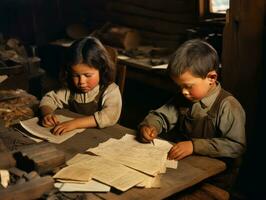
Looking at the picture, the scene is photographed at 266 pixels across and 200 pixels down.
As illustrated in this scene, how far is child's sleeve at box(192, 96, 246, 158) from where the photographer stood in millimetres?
2396

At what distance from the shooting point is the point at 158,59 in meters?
5.04

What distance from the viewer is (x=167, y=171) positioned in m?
2.15

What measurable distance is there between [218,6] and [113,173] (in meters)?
3.37

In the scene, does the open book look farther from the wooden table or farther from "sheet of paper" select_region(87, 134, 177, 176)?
"sheet of paper" select_region(87, 134, 177, 176)

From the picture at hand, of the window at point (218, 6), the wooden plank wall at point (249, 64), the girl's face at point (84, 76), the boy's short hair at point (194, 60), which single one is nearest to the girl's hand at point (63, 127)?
the girl's face at point (84, 76)

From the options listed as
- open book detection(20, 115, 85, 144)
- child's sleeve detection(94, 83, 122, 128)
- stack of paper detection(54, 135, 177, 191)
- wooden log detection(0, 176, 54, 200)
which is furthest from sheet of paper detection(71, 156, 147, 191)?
child's sleeve detection(94, 83, 122, 128)

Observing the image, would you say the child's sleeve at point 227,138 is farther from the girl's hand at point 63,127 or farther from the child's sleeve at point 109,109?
the girl's hand at point 63,127

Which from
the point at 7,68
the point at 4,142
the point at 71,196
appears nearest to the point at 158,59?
the point at 7,68

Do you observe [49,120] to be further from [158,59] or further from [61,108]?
[158,59]

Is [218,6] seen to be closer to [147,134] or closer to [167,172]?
[147,134]

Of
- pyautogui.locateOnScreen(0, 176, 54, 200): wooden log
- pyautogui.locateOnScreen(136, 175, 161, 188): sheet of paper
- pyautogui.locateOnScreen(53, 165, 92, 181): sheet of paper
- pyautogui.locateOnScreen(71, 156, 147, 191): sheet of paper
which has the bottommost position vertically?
pyautogui.locateOnScreen(136, 175, 161, 188): sheet of paper

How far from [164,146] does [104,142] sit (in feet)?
1.21

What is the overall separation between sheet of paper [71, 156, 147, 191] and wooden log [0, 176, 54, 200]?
253mm

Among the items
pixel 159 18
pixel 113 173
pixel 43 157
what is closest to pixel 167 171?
pixel 113 173
